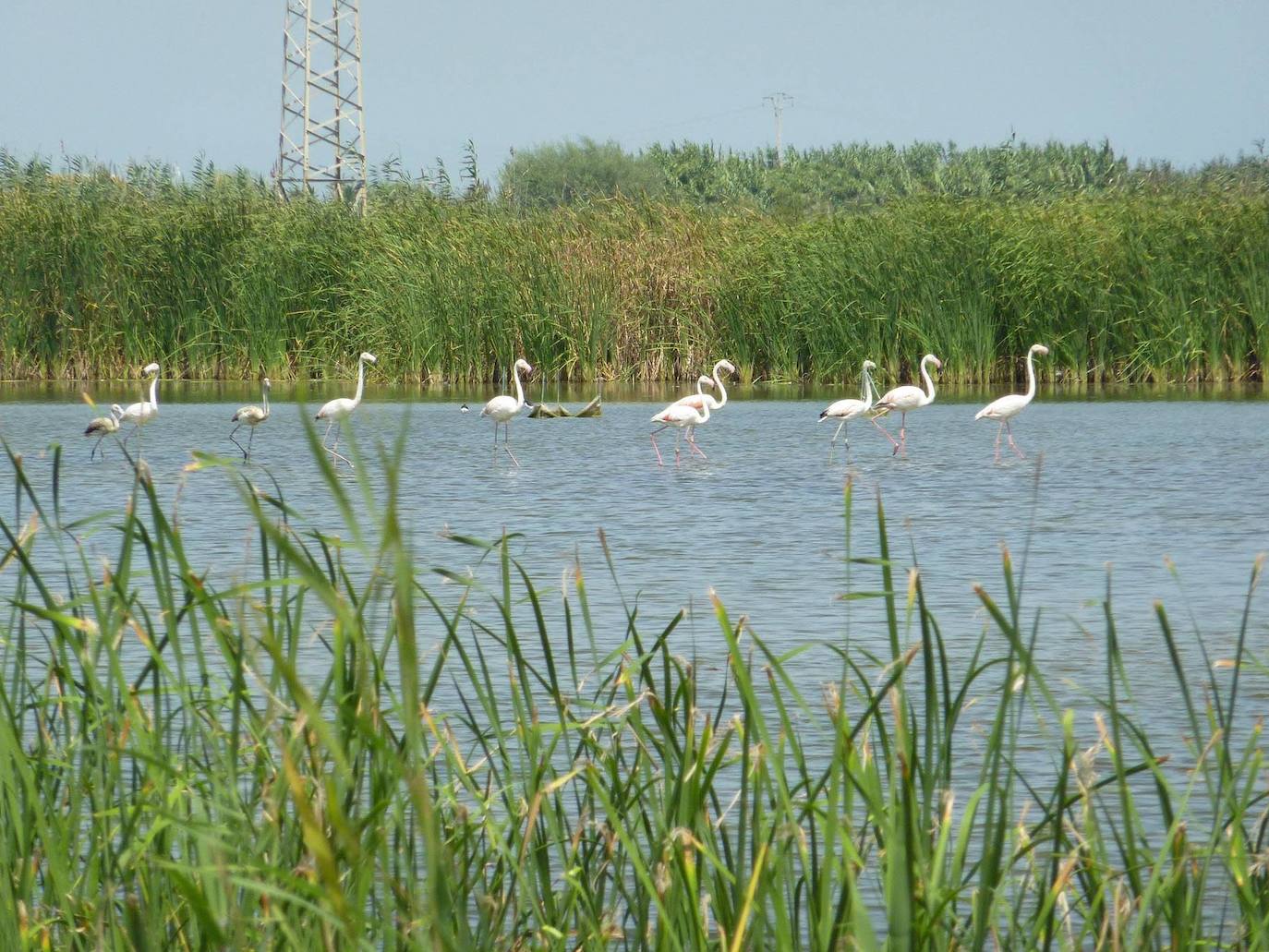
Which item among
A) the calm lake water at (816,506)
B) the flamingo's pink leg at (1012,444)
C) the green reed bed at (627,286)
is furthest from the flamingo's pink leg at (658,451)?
the green reed bed at (627,286)

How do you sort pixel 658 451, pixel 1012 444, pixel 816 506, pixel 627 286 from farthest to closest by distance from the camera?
1. pixel 627 286
2. pixel 658 451
3. pixel 1012 444
4. pixel 816 506

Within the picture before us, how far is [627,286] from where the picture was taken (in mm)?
18812

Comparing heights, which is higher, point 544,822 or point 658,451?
point 658,451

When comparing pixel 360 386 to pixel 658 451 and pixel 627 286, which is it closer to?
pixel 658 451

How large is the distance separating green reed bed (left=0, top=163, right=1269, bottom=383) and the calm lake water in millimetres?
1737

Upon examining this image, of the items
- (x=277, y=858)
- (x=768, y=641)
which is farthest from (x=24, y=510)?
(x=277, y=858)

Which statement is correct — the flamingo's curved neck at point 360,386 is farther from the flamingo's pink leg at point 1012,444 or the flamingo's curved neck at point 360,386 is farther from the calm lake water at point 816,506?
the flamingo's pink leg at point 1012,444

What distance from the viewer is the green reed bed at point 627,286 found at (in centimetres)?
1758

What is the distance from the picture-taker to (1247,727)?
4195 millimetres

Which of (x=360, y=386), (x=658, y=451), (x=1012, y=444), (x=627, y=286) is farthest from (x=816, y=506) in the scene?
(x=627, y=286)

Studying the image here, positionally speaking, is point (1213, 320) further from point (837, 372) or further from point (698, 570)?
point (698, 570)

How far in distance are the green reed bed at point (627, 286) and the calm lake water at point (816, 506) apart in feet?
5.70

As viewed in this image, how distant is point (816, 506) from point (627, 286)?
396 inches

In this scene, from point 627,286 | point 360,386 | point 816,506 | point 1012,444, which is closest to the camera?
point 816,506
